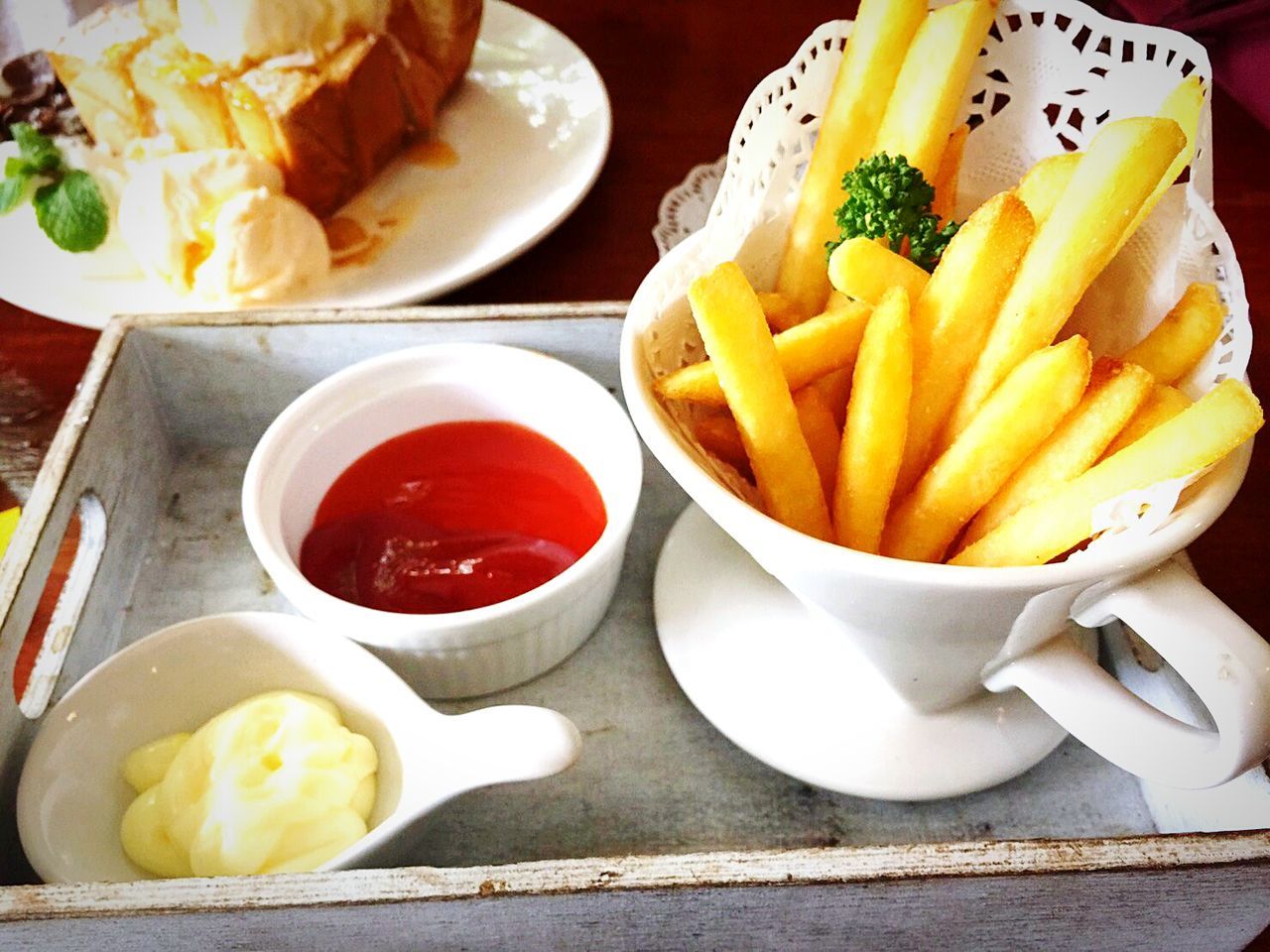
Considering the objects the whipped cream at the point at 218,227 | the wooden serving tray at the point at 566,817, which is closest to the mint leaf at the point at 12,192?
the whipped cream at the point at 218,227

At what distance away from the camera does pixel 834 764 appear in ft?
2.46

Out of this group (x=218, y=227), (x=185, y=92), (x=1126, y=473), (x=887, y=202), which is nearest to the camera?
(x=1126, y=473)

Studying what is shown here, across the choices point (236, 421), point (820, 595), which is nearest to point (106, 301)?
point (236, 421)

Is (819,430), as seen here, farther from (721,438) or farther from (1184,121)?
(1184,121)

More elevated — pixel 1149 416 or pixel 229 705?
pixel 1149 416

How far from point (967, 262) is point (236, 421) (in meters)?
0.73

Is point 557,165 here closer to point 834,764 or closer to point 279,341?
point 279,341

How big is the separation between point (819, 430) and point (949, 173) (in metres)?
0.24

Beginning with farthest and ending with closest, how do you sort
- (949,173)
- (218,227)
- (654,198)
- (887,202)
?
(654,198) < (218,227) < (949,173) < (887,202)

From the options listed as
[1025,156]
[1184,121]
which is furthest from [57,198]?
[1184,121]

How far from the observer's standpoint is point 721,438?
758 mm

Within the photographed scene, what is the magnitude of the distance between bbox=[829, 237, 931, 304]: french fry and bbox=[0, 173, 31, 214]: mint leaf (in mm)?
1026

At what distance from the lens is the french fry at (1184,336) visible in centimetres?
67

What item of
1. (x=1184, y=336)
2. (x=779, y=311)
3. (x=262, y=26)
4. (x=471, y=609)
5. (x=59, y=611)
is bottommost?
(x=59, y=611)
